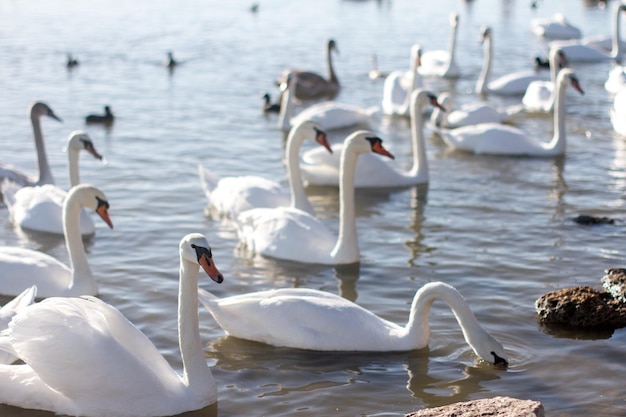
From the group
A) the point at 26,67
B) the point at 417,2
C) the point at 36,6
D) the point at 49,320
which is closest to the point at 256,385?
the point at 49,320

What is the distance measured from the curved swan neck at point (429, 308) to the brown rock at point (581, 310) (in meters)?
0.92

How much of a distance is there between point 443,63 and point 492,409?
16908 millimetres

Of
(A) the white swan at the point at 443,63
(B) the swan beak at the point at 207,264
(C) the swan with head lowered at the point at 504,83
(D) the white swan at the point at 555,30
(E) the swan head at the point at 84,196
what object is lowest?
(B) the swan beak at the point at 207,264

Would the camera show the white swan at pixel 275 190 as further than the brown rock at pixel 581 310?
Yes

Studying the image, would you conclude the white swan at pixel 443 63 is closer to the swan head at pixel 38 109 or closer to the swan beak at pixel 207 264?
the swan head at pixel 38 109

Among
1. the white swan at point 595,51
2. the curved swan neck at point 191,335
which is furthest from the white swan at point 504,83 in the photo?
the curved swan neck at point 191,335

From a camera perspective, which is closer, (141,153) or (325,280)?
(325,280)

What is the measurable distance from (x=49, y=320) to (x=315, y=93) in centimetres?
1395

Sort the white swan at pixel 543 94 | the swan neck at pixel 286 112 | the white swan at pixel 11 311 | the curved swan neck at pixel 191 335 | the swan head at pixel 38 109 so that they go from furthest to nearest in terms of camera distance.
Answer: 1. the white swan at pixel 543 94
2. the swan neck at pixel 286 112
3. the swan head at pixel 38 109
4. the white swan at pixel 11 311
5. the curved swan neck at pixel 191 335

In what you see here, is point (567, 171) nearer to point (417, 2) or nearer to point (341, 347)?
point (341, 347)

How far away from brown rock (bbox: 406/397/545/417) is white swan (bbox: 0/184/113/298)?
147 inches

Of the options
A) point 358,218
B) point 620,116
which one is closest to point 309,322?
point 358,218

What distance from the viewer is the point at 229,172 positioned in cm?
1389

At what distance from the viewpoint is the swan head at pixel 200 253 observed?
656 cm
